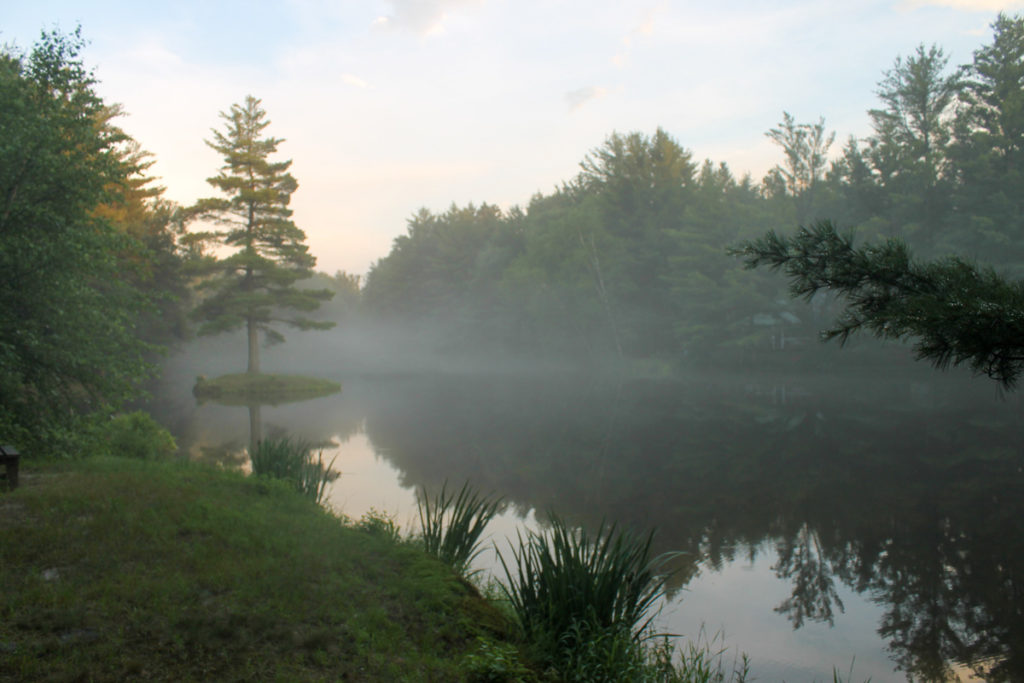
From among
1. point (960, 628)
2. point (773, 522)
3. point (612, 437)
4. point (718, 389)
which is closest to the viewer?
point (960, 628)

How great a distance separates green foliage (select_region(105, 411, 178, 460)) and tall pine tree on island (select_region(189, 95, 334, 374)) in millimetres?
20150

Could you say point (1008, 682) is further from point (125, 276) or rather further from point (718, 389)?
point (125, 276)

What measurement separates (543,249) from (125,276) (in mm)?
30613

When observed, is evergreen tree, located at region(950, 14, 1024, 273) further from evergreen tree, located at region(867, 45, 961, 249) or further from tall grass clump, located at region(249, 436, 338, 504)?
tall grass clump, located at region(249, 436, 338, 504)

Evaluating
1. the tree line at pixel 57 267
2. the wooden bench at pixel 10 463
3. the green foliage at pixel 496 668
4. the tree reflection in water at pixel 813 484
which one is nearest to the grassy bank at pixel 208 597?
the green foliage at pixel 496 668

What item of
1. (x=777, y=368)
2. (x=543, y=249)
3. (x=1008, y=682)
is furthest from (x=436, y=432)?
(x=543, y=249)

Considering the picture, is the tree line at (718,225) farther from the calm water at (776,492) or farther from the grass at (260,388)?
the grass at (260,388)

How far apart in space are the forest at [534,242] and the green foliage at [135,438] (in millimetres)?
1133

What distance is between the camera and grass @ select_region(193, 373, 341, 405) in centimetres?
2984

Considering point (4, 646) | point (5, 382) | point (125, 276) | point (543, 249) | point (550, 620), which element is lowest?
point (550, 620)

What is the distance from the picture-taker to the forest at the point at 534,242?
896 cm

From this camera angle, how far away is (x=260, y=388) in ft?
103

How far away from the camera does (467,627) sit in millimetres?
5012

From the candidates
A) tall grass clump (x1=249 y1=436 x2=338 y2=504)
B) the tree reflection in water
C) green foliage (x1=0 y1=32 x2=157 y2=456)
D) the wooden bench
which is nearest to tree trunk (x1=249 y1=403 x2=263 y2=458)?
the tree reflection in water
